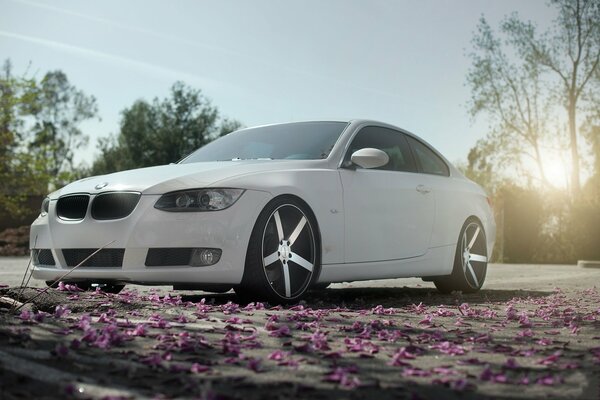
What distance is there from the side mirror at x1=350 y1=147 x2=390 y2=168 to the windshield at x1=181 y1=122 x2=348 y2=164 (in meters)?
0.28

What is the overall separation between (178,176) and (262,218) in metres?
0.73

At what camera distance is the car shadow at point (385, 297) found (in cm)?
702

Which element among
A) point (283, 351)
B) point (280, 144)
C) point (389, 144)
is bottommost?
point (283, 351)

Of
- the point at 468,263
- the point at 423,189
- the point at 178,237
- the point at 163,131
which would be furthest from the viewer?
the point at 163,131

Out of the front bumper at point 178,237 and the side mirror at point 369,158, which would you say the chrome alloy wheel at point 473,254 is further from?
the front bumper at point 178,237

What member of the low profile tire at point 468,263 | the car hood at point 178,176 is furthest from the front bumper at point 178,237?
the low profile tire at point 468,263

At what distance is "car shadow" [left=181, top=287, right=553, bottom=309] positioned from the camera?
7.02 m

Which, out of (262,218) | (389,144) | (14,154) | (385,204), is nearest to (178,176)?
(262,218)

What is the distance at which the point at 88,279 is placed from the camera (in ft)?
20.7

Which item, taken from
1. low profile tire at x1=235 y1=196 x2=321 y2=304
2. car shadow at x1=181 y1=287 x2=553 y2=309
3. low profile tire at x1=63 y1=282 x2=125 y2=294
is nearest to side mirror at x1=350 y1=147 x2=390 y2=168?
low profile tire at x1=235 y1=196 x2=321 y2=304

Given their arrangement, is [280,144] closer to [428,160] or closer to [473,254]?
[428,160]

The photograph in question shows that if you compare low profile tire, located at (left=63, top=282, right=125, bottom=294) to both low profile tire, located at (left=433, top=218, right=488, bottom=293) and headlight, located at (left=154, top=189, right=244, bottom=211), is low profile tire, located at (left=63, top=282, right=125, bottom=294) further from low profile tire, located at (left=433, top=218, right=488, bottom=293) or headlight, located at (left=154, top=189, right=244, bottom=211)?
low profile tire, located at (left=433, top=218, right=488, bottom=293)

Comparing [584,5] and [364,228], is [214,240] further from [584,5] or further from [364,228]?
[584,5]

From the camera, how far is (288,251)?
626 centimetres
